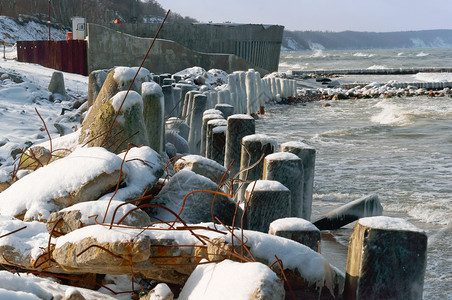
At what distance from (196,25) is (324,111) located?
10147 millimetres

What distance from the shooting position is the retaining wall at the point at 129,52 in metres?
20.8

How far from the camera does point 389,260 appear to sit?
2.33 metres

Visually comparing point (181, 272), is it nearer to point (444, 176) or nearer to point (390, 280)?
point (390, 280)

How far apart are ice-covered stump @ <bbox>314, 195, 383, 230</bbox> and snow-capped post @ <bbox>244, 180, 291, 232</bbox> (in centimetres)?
240

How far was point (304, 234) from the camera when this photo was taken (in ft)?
9.11

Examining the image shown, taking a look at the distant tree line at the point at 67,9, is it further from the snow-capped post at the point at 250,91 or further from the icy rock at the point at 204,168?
the icy rock at the point at 204,168

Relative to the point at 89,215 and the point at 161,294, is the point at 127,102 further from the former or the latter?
the point at 161,294

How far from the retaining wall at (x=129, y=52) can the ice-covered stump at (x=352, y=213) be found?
54.3 ft

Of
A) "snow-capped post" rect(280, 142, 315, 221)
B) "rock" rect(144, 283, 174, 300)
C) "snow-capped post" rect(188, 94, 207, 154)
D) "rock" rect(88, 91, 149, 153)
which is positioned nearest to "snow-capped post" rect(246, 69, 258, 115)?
"snow-capped post" rect(188, 94, 207, 154)

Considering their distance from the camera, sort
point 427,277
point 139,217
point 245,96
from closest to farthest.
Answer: point 139,217 → point 427,277 → point 245,96

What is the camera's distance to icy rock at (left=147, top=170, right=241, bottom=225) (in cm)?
359

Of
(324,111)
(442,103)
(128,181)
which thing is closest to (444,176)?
(128,181)

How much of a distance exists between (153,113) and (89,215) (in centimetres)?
290

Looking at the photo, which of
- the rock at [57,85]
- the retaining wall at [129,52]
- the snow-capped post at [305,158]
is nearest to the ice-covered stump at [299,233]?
the snow-capped post at [305,158]
